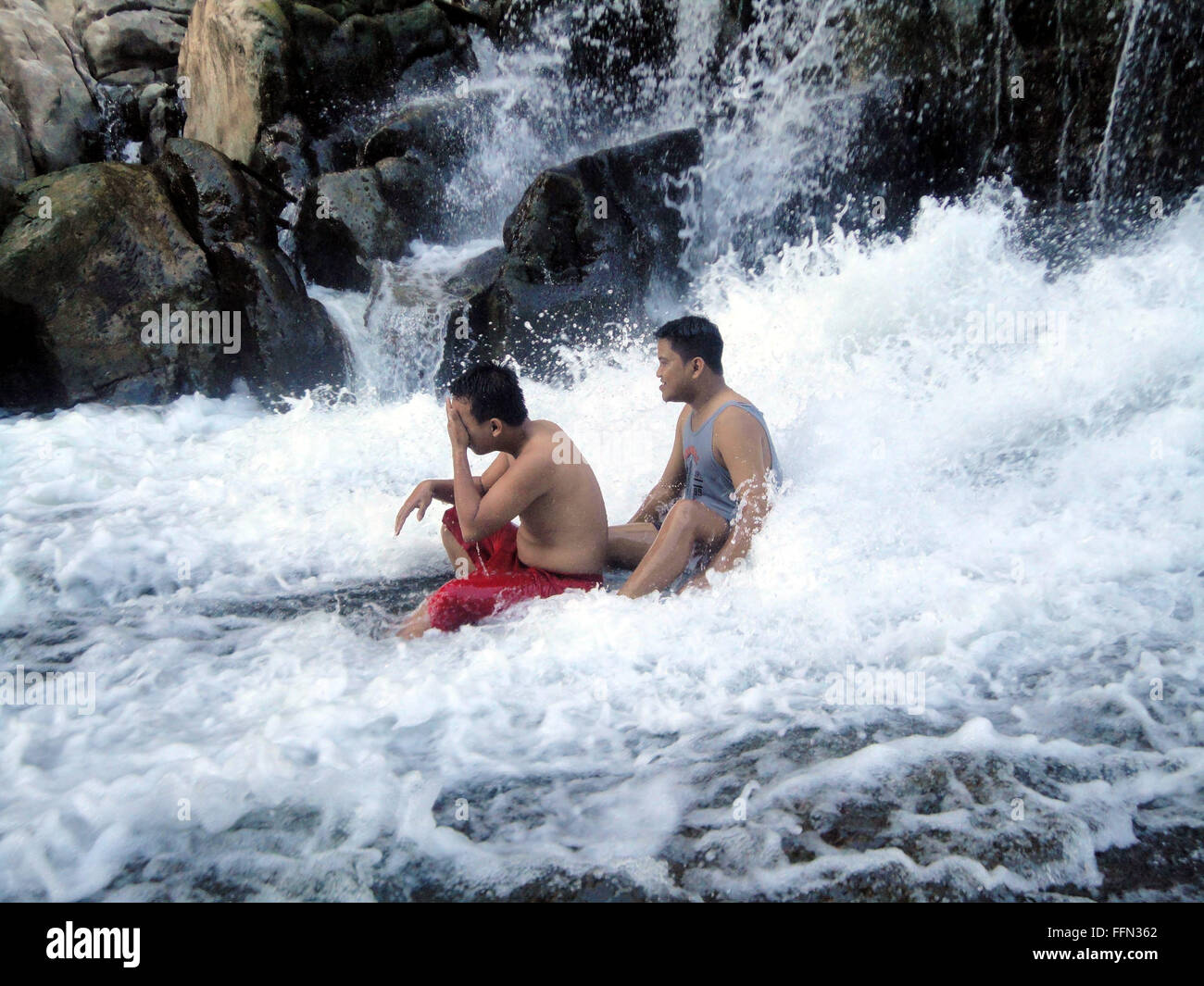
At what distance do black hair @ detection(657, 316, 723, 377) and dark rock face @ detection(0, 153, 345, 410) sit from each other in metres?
5.41

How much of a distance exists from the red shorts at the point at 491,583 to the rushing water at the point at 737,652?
95mm

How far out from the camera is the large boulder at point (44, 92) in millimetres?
12258

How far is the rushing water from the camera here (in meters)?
2.58

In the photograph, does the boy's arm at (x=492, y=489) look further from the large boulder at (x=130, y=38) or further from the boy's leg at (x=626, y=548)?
the large boulder at (x=130, y=38)

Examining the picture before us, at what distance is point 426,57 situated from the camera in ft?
40.7

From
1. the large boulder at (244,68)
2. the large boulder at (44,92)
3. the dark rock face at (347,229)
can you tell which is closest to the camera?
the dark rock face at (347,229)

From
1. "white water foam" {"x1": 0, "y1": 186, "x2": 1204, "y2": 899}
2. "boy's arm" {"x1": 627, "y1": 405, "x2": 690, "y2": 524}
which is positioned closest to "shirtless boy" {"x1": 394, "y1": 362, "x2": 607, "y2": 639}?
"white water foam" {"x1": 0, "y1": 186, "x2": 1204, "y2": 899}

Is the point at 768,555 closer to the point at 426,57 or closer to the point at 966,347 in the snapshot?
the point at 966,347

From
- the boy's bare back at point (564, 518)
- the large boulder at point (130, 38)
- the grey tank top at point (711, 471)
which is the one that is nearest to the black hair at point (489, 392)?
the boy's bare back at point (564, 518)

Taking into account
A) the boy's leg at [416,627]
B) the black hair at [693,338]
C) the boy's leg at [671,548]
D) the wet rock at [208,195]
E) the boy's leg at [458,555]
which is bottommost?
the boy's leg at [416,627]

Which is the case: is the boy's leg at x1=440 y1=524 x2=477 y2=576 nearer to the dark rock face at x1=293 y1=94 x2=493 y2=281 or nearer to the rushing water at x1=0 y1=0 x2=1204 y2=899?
the rushing water at x1=0 y1=0 x2=1204 y2=899

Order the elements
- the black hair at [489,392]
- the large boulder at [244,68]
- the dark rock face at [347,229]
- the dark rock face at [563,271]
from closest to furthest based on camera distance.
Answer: the black hair at [489,392] < the dark rock face at [563,271] < the dark rock face at [347,229] < the large boulder at [244,68]

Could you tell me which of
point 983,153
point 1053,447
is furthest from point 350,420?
point 983,153

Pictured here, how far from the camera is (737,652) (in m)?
3.79
